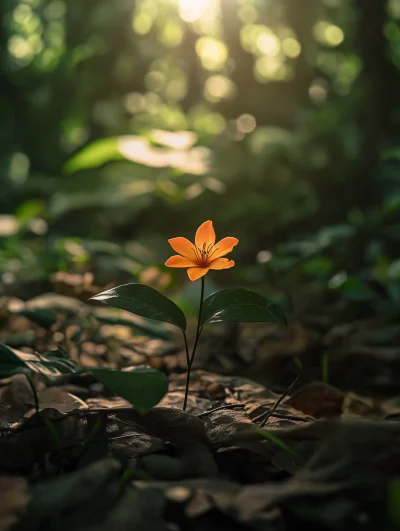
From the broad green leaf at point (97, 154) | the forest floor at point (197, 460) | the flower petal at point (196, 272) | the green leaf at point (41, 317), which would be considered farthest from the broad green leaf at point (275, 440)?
the broad green leaf at point (97, 154)

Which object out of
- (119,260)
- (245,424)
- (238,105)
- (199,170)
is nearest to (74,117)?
(238,105)

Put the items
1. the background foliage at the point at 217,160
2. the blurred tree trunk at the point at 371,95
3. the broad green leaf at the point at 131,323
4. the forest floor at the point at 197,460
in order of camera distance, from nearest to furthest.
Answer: the forest floor at the point at 197,460 < the broad green leaf at the point at 131,323 < the background foliage at the point at 217,160 < the blurred tree trunk at the point at 371,95

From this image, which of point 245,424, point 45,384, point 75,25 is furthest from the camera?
point 75,25

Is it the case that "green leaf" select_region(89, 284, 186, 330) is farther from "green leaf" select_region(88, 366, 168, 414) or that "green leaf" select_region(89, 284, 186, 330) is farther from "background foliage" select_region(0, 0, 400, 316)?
"background foliage" select_region(0, 0, 400, 316)

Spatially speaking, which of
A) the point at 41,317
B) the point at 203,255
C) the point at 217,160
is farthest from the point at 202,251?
the point at 217,160

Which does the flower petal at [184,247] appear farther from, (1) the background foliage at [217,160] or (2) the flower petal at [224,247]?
(1) the background foliage at [217,160]

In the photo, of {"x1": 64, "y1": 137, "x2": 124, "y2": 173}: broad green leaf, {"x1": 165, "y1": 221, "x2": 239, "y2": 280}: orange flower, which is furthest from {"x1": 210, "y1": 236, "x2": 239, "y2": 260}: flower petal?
{"x1": 64, "y1": 137, "x2": 124, "y2": 173}: broad green leaf

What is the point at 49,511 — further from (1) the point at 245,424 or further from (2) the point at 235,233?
(2) the point at 235,233
